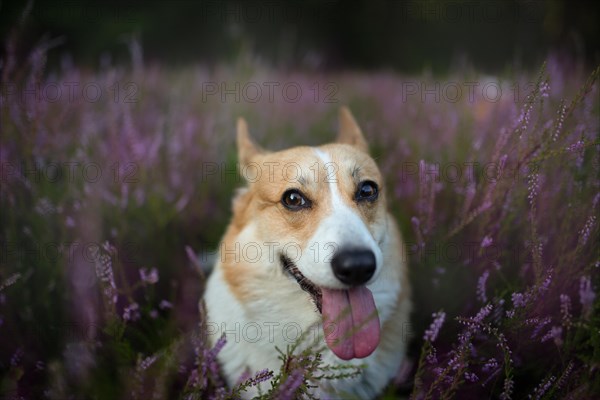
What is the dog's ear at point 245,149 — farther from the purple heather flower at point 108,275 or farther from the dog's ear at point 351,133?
the purple heather flower at point 108,275

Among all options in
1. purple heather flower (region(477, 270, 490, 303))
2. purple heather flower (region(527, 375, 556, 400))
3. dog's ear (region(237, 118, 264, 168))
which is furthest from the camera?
dog's ear (region(237, 118, 264, 168))

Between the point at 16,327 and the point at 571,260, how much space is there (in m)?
Result: 3.16

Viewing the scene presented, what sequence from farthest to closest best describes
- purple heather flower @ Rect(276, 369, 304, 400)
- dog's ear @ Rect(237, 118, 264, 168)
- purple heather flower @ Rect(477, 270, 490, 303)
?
dog's ear @ Rect(237, 118, 264, 168) → purple heather flower @ Rect(477, 270, 490, 303) → purple heather flower @ Rect(276, 369, 304, 400)

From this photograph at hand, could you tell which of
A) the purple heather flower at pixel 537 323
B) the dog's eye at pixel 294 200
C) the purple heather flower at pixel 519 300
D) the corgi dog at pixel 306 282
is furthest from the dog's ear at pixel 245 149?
the purple heather flower at pixel 537 323

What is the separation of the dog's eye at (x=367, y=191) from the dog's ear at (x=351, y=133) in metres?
0.60

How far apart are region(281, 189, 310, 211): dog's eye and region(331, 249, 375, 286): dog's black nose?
510 millimetres

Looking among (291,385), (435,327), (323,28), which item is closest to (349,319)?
(435,327)

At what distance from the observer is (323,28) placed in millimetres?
18859

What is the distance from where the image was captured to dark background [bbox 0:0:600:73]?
918 cm

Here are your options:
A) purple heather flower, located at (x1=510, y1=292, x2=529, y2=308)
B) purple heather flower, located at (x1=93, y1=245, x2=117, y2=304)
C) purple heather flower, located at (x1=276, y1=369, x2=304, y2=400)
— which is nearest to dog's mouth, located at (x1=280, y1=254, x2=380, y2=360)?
purple heather flower, located at (x1=276, y1=369, x2=304, y2=400)

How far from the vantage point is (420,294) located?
9.36 ft

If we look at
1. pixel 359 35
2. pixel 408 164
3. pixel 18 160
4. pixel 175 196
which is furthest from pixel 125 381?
pixel 359 35

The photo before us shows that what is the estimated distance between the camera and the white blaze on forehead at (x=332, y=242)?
1836mm

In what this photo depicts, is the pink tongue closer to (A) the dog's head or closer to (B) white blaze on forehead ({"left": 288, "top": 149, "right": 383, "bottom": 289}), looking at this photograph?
(A) the dog's head
